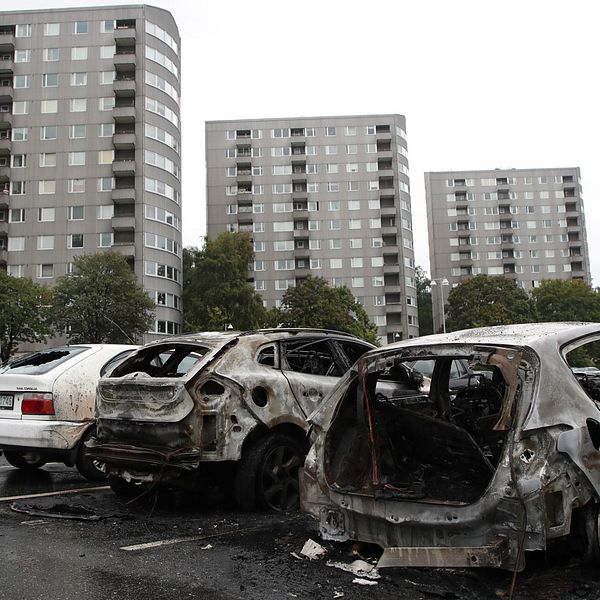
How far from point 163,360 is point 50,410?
131 cm

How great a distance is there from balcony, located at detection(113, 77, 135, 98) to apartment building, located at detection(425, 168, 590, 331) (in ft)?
173

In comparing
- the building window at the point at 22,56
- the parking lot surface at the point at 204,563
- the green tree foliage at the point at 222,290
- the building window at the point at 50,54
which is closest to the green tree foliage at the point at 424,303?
the green tree foliage at the point at 222,290

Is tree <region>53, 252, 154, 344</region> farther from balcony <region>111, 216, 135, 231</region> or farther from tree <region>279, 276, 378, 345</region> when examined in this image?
tree <region>279, 276, 378, 345</region>

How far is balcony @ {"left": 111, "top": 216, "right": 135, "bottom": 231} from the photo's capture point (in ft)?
171

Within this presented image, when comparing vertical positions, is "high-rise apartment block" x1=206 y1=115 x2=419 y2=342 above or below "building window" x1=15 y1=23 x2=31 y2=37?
below

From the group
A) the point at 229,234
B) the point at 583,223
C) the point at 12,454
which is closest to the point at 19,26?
the point at 229,234

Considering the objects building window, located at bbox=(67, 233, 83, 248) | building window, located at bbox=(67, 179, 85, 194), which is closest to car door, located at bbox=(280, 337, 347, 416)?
building window, located at bbox=(67, 233, 83, 248)

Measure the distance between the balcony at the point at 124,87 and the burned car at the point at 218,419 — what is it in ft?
177

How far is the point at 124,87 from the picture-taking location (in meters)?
54.6

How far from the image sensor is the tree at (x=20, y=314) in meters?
38.8

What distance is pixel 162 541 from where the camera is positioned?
4695mm

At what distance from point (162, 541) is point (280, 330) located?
2.44m

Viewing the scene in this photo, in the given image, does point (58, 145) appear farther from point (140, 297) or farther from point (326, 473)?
point (326, 473)

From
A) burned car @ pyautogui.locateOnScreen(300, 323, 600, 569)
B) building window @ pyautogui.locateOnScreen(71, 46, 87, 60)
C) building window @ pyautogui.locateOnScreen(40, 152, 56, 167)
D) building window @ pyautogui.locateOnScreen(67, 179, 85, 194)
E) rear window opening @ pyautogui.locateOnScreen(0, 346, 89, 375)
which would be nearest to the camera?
burned car @ pyautogui.locateOnScreen(300, 323, 600, 569)
